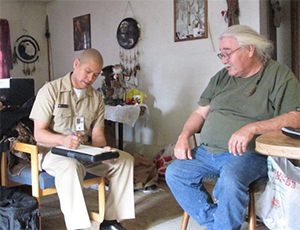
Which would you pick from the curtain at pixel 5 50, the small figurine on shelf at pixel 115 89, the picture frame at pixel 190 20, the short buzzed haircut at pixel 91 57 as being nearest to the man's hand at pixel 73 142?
the short buzzed haircut at pixel 91 57

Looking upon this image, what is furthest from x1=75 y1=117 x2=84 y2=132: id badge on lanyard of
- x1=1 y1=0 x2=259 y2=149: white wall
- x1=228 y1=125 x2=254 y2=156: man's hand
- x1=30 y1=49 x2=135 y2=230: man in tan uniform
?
x1=1 y1=0 x2=259 y2=149: white wall

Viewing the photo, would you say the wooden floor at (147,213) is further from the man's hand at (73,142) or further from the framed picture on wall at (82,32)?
the framed picture on wall at (82,32)

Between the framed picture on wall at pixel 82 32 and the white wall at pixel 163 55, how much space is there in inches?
3.2

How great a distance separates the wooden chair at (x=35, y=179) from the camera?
1.97 metres

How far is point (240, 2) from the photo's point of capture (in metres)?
3.16

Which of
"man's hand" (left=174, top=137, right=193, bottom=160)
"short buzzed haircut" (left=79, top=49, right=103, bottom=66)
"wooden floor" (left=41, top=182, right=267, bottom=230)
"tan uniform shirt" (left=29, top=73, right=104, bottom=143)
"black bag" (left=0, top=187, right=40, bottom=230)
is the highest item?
"short buzzed haircut" (left=79, top=49, right=103, bottom=66)

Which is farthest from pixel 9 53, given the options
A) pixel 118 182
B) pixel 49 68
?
pixel 118 182

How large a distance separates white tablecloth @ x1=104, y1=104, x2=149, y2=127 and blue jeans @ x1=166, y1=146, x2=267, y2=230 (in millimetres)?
1530

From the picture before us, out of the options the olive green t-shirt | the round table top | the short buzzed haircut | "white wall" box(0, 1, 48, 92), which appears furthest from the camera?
"white wall" box(0, 1, 48, 92)

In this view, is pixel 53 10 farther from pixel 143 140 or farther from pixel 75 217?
pixel 75 217

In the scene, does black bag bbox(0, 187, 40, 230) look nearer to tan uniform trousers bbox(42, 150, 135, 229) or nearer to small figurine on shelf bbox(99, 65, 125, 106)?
tan uniform trousers bbox(42, 150, 135, 229)

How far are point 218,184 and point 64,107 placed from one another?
3.37ft

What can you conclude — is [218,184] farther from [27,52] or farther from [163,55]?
[27,52]

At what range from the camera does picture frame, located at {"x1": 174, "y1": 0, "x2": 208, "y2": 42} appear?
3.43m
